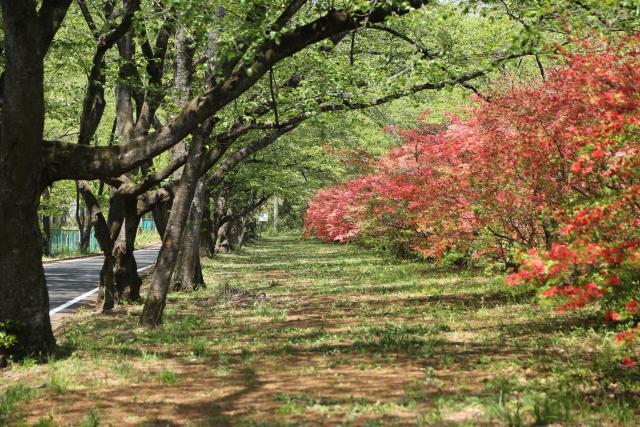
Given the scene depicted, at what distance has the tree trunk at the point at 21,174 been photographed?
26.9ft

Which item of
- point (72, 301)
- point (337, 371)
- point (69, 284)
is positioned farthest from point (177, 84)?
point (69, 284)

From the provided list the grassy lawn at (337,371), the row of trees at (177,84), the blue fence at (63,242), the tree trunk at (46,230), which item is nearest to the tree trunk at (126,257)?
the row of trees at (177,84)

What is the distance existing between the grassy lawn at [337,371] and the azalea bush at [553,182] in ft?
2.86

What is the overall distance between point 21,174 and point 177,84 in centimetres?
648

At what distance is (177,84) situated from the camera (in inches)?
567

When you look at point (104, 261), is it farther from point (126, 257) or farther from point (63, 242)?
point (63, 242)

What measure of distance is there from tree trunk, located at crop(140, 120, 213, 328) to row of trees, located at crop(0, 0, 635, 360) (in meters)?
0.02

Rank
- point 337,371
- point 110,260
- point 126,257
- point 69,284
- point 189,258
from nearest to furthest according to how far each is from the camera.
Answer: point 337,371, point 110,260, point 126,257, point 189,258, point 69,284

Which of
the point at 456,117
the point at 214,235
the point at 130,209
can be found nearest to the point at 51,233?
the point at 214,235

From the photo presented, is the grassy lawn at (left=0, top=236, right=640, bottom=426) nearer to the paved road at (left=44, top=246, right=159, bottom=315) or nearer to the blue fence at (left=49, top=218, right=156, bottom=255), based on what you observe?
the paved road at (left=44, top=246, right=159, bottom=315)

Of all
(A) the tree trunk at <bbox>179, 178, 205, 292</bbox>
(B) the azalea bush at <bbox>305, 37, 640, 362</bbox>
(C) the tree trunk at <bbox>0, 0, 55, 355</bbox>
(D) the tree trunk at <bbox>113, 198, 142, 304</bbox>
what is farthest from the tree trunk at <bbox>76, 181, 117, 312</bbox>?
(B) the azalea bush at <bbox>305, 37, 640, 362</bbox>

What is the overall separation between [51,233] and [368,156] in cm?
2471

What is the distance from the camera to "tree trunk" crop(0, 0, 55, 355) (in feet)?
26.9

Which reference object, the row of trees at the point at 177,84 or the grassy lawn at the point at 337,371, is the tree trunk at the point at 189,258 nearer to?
Result: the row of trees at the point at 177,84
